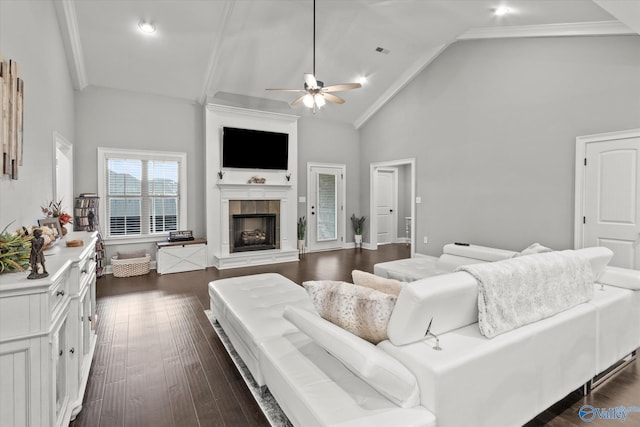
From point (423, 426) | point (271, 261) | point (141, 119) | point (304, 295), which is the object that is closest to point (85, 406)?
point (304, 295)

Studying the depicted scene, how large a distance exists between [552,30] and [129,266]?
23.8ft

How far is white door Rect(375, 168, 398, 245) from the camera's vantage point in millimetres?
8789

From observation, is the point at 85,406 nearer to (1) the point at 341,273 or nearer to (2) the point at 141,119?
(1) the point at 341,273

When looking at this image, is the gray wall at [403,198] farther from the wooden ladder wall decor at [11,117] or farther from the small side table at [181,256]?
the wooden ladder wall decor at [11,117]

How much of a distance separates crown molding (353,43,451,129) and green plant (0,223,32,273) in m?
6.33

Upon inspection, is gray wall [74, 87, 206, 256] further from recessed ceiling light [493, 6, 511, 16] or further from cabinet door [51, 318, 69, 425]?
recessed ceiling light [493, 6, 511, 16]

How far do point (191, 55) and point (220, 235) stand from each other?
3041mm

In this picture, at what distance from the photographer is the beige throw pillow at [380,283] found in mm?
1738

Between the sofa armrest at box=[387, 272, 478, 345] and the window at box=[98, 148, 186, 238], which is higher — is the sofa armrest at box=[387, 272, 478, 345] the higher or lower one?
the lower one

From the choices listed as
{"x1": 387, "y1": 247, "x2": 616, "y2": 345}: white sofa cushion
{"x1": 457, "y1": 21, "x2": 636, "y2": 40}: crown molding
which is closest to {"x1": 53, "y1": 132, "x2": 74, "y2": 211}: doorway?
{"x1": 387, "y1": 247, "x2": 616, "y2": 345}: white sofa cushion

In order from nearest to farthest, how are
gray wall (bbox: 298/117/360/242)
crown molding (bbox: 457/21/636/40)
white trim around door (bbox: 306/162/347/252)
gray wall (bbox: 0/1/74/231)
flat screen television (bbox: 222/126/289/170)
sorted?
gray wall (bbox: 0/1/74/231) → crown molding (bbox: 457/21/636/40) → flat screen television (bbox: 222/126/289/170) → gray wall (bbox: 298/117/360/242) → white trim around door (bbox: 306/162/347/252)

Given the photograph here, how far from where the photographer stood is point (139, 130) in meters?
5.64

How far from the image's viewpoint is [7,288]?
1.31 m

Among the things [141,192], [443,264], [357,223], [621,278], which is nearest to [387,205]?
[357,223]
